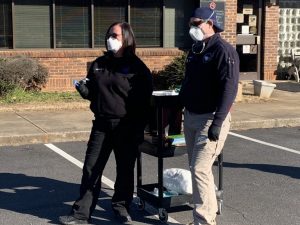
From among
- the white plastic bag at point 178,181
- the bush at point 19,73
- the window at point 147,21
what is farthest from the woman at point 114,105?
the window at point 147,21

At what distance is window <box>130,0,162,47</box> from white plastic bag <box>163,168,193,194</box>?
29.0 ft

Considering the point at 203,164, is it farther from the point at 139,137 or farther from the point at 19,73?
the point at 19,73

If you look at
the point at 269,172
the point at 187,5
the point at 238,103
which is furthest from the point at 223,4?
the point at 269,172

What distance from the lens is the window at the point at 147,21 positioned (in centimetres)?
1400

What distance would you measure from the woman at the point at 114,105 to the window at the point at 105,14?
28.4 ft

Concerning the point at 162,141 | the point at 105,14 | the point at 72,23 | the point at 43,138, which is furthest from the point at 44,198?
the point at 105,14

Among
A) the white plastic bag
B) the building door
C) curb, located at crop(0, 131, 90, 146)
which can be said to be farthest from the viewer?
the building door

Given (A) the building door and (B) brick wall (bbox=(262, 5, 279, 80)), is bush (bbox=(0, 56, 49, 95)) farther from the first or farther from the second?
(B) brick wall (bbox=(262, 5, 279, 80))

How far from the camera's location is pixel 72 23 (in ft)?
44.3

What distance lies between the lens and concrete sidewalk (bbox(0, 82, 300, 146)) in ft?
29.3

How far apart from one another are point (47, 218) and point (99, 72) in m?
1.45

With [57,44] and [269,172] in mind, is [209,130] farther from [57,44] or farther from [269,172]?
[57,44]

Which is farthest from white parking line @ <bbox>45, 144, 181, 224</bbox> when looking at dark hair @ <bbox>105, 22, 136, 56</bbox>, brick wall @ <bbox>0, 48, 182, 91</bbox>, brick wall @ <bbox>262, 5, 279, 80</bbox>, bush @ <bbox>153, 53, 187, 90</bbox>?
brick wall @ <bbox>262, 5, 279, 80</bbox>

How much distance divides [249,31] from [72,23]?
4.82 m
